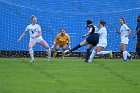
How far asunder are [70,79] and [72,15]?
1384cm

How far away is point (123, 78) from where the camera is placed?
15.7 meters

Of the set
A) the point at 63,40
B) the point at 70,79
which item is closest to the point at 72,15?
the point at 63,40

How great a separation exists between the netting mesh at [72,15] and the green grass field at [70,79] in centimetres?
845

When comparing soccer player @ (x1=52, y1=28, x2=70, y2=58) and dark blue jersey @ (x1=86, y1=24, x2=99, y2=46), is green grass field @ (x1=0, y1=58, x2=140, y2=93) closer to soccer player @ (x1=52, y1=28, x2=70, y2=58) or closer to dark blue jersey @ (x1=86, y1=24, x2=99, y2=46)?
dark blue jersey @ (x1=86, y1=24, x2=99, y2=46)

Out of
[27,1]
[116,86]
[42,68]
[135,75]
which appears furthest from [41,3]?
[116,86]

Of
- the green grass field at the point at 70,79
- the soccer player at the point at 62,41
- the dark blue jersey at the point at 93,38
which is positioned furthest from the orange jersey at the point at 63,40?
the green grass field at the point at 70,79

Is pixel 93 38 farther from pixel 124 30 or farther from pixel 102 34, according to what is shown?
pixel 124 30

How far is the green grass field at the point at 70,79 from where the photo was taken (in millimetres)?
12648

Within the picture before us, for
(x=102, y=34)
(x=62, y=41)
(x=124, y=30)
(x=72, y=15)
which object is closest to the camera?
(x=102, y=34)

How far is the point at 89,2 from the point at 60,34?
238 cm

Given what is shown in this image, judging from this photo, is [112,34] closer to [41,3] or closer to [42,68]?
[41,3]

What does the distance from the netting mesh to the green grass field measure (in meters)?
8.45

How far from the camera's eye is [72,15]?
28734 mm

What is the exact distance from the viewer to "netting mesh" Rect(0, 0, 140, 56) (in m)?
28.0
